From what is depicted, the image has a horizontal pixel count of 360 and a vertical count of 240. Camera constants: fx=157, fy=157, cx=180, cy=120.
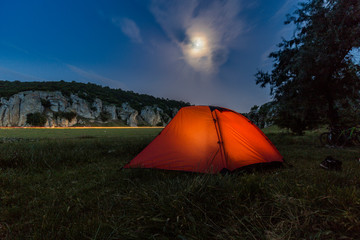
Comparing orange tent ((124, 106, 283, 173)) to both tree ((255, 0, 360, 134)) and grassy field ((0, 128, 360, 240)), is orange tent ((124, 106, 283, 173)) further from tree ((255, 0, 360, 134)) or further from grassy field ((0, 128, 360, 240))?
tree ((255, 0, 360, 134))

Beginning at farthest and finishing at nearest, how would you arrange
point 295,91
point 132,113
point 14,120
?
point 132,113, point 14,120, point 295,91

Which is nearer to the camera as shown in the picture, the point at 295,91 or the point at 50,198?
the point at 50,198

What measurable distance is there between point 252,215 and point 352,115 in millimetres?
12175

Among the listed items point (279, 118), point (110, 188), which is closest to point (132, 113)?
point (279, 118)

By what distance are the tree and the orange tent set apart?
7.55m

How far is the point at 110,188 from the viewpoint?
111 inches

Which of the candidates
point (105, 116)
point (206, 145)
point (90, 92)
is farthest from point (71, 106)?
point (206, 145)

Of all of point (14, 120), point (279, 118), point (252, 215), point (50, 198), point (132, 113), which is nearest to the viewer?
point (252, 215)

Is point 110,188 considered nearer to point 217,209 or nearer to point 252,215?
point 217,209

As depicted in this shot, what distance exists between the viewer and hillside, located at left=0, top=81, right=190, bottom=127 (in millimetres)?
72375

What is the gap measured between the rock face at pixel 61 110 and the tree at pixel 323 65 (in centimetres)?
9320

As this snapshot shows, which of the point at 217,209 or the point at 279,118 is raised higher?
the point at 279,118

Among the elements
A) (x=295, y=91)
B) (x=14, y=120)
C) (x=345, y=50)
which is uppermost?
(x=345, y=50)

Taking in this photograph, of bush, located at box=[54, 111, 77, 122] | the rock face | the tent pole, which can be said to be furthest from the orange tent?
bush, located at box=[54, 111, 77, 122]
